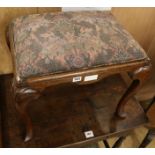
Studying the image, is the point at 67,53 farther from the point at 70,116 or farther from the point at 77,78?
the point at 70,116

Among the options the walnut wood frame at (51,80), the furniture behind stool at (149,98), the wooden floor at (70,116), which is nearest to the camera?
the walnut wood frame at (51,80)

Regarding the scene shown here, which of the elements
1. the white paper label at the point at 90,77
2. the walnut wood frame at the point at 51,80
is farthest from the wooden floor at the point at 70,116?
the white paper label at the point at 90,77

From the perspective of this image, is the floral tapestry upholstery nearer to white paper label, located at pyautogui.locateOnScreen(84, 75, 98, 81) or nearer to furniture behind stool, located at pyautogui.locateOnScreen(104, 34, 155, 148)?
white paper label, located at pyautogui.locateOnScreen(84, 75, 98, 81)

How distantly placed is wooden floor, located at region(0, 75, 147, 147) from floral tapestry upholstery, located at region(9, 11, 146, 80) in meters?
0.34

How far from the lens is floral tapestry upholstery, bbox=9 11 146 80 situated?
2.43ft

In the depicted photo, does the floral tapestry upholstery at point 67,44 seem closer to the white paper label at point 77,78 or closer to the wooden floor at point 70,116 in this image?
the white paper label at point 77,78

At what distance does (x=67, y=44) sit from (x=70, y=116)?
0.38 meters

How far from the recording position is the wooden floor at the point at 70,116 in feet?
3.18

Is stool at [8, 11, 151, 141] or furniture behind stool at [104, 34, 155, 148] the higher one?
stool at [8, 11, 151, 141]

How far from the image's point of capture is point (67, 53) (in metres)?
0.76

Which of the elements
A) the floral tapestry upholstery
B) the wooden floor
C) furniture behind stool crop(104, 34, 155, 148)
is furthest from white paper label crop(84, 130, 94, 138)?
the floral tapestry upholstery

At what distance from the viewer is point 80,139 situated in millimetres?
979

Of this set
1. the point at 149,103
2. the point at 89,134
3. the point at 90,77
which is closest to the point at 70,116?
the point at 89,134
